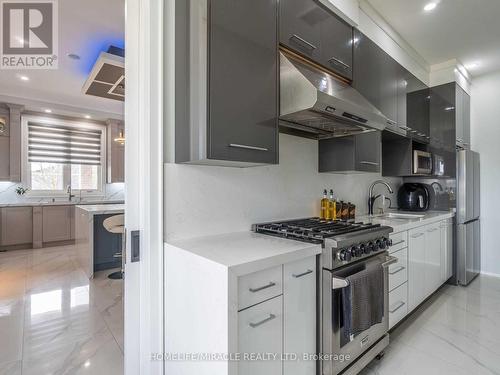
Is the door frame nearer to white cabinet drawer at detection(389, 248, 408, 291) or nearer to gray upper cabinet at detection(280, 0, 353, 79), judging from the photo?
gray upper cabinet at detection(280, 0, 353, 79)

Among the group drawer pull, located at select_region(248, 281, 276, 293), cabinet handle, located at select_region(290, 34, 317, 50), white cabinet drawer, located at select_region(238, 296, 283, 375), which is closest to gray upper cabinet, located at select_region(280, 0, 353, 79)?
cabinet handle, located at select_region(290, 34, 317, 50)

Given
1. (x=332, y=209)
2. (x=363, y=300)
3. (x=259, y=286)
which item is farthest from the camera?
(x=332, y=209)

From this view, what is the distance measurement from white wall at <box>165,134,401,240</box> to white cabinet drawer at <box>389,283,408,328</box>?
35.5 inches

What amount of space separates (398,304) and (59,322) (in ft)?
9.63

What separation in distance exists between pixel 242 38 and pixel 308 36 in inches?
25.5

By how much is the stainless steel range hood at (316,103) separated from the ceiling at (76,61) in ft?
7.42

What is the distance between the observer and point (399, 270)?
2156mm

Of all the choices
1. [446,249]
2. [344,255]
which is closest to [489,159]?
[446,249]

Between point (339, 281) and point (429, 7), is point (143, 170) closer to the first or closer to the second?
point (339, 281)

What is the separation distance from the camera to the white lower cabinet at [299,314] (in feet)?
4.20

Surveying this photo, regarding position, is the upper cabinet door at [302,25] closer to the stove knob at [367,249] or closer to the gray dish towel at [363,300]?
the stove knob at [367,249]

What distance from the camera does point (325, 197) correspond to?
8.11 ft

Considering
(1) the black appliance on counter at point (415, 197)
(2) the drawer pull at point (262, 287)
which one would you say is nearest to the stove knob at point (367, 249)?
(2) the drawer pull at point (262, 287)

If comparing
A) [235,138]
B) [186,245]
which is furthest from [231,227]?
[235,138]
